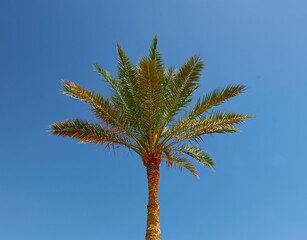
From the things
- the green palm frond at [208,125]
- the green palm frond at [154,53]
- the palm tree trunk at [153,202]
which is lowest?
the palm tree trunk at [153,202]

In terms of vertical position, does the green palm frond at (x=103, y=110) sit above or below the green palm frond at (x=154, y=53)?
below

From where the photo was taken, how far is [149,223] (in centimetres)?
1111

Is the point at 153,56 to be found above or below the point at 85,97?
above

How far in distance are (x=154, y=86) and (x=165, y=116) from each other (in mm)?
1763

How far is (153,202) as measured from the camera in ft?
38.0

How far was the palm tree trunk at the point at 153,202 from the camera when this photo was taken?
11.0 metres

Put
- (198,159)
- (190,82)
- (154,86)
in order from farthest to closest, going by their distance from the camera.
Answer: (198,159) < (190,82) < (154,86)

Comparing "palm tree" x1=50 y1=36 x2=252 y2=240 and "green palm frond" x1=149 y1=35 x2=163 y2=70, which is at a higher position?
"green palm frond" x1=149 y1=35 x2=163 y2=70

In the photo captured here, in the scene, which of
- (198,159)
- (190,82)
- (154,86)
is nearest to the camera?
(154,86)

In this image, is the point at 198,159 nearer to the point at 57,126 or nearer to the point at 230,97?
the point at 230,97

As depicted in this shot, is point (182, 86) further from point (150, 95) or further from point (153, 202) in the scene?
point (153, 202)

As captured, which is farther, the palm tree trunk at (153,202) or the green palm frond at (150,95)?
the palm tree trunk at (153,202)

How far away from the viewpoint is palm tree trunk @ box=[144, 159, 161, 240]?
1096 cm

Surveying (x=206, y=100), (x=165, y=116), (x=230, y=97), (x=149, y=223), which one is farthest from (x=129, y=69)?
(x=149, y=223)
